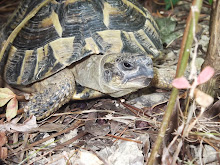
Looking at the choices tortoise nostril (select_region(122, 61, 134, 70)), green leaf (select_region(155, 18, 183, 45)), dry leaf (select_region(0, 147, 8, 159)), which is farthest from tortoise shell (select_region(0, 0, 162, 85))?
green leaf (select_region(155, 18, 183, 45))

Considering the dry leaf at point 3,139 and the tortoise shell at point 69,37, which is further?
the tortoise shell at point 69,37

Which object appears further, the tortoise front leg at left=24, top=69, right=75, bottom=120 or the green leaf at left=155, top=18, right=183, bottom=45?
the green leaf at left=155, top=18, right=183, bottom=45

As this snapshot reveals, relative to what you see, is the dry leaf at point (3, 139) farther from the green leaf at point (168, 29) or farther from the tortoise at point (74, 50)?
the green leaf at point (168, 29)

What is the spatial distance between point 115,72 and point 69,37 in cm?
69

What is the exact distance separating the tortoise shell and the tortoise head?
190 mm

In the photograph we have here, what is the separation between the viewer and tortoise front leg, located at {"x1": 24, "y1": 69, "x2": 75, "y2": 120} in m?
2.87

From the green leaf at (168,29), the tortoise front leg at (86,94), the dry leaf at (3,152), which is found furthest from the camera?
the green leaf at (168,29)

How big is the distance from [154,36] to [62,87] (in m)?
1.42

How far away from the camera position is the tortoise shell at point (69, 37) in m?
2.83

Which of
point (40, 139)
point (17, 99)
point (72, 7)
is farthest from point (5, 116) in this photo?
point (72, 7)

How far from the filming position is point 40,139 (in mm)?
2707

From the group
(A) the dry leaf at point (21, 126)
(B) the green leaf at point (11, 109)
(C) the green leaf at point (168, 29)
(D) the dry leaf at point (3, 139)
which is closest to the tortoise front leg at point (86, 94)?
(A) the dry leaf at point (21, 126)

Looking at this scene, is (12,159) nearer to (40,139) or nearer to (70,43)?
(40,139)

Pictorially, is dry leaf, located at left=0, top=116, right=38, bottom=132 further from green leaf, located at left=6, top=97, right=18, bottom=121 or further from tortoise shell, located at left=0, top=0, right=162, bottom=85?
tortoise shell, located at left=0, top=0, right=162, bottom=85
